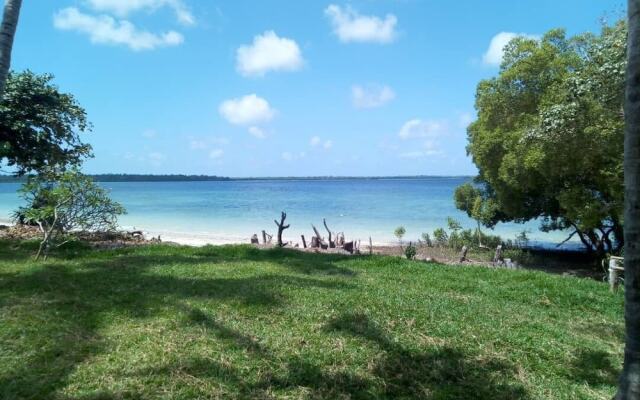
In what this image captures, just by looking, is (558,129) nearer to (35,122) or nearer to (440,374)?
(440,374)

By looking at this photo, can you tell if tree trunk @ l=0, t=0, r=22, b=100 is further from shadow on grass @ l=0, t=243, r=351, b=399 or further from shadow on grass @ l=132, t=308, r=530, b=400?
shadow on grass @ l=132, t=308, r=530, b=400

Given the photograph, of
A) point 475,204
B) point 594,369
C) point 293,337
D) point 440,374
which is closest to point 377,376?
point 440,374

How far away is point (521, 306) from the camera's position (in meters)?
6.11

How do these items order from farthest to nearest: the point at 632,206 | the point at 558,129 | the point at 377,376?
the point at 558,129, the point at 377,376, the point at 632,206

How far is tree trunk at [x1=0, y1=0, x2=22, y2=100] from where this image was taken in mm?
3861

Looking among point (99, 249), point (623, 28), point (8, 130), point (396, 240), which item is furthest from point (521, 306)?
point (396, 240)

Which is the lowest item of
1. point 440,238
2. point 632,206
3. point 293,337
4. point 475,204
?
point 440,238

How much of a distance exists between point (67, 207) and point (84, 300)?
175 inches

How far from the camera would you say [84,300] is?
17.3 feet

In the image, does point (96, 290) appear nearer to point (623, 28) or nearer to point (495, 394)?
point (495, 394)

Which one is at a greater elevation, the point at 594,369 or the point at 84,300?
the point at 84,300

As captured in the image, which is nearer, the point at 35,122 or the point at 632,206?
the point at 632,206

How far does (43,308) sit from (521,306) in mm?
6111

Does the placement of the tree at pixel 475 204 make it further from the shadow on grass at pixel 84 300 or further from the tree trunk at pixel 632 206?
the tree trunk at pixel 632 206
